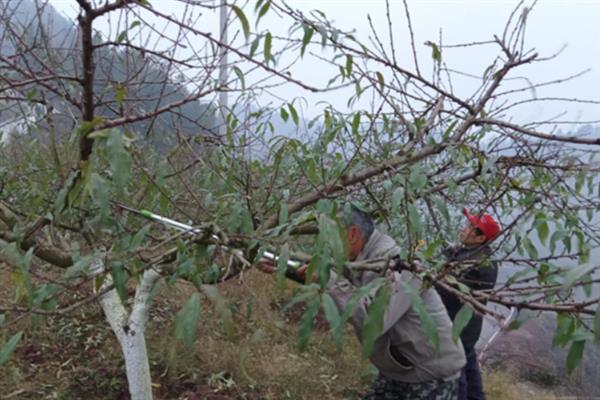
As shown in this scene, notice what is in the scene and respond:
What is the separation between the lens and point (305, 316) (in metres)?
0.99

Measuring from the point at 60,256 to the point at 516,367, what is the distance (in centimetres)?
560

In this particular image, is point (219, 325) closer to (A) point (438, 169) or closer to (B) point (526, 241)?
(A) point (438, 169)

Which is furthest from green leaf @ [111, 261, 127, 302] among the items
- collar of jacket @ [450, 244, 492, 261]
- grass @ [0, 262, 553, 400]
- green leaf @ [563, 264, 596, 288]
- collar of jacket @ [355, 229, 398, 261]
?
grass @ [0, 262, 553, 400]

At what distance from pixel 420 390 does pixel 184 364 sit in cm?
204

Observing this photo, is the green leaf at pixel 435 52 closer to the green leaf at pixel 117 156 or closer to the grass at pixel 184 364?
the green leaf at pixel 117 156

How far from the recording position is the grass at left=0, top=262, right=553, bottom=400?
3.47 meters

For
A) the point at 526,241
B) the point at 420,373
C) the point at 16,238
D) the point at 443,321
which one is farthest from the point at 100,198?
the point at 420,373

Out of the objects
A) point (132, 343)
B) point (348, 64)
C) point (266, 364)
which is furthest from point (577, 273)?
point (266, 364)

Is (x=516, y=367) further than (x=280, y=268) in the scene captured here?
Yes

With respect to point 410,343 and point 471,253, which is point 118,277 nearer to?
point 471,253

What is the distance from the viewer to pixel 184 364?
383 cm

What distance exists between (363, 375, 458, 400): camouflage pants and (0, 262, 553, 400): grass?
984mm

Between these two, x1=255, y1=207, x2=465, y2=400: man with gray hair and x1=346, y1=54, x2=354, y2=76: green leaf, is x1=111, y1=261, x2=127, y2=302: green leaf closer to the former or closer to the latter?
x1=346, y1=54, x2=354, y2=76: green leaf

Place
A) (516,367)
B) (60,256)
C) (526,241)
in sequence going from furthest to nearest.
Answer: (516,367) < (60,256) < (526,241)
